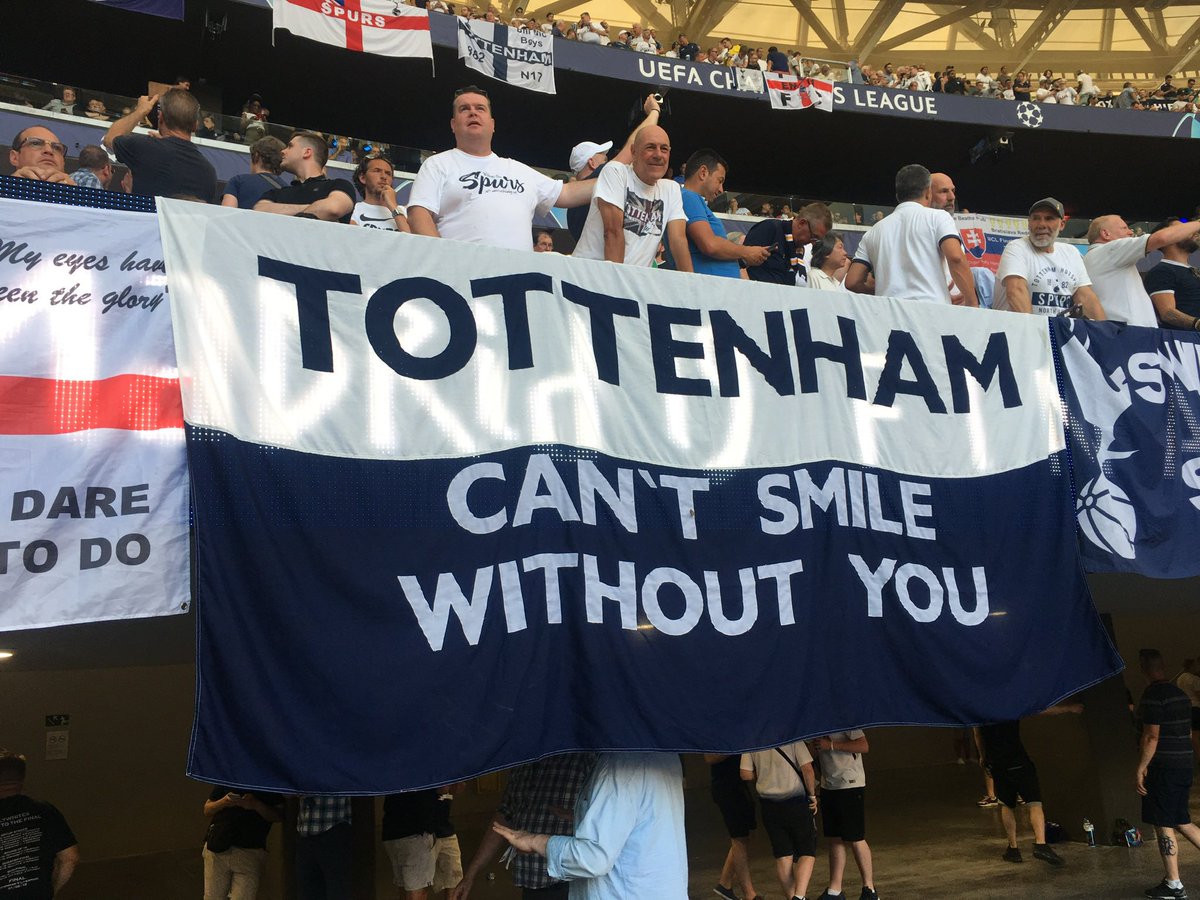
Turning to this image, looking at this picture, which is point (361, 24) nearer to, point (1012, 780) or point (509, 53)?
point (509, 53)

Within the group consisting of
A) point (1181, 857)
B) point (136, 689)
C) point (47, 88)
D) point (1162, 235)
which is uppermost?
point (47, 88)

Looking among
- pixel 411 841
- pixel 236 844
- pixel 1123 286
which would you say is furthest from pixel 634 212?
pixel 236 844

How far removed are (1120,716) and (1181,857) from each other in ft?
5.22

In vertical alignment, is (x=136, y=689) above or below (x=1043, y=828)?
above

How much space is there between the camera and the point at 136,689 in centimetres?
1147

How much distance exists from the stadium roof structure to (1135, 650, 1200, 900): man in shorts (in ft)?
88.3

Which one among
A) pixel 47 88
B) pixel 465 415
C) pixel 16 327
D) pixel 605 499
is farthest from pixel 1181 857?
pixel 47 88

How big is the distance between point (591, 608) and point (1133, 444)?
3.44 metres

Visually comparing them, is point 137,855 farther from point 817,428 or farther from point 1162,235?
point 1162,235

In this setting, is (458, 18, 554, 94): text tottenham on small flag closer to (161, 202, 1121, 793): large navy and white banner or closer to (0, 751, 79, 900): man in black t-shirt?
(161, 202, 1121, 793): large navy and white banner

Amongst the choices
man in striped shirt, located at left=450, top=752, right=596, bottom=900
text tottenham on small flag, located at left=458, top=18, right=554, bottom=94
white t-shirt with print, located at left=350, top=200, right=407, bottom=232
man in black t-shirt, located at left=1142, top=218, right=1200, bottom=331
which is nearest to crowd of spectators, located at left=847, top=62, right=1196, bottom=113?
text tottenham on small flag, located at left=458, top=18, right=554, bottom=94

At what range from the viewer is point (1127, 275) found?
Result: 670cm

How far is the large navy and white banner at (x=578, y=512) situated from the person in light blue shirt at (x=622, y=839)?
0.45ft

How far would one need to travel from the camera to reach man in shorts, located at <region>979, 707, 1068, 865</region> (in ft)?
29.9
